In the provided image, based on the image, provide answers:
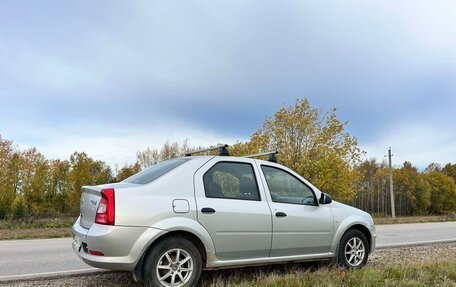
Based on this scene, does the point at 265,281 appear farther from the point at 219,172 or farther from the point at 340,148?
the point at 340,148

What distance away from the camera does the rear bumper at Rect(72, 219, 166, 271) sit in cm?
427

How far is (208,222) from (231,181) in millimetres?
806

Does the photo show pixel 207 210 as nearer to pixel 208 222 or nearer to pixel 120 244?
pixel 208 222

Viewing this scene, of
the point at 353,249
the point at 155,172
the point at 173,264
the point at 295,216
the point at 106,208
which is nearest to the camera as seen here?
the point at 106,208

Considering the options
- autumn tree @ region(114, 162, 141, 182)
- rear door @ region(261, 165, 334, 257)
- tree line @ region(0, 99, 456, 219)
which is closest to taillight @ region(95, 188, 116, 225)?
rear door @ region(261, 165, 334, 257)

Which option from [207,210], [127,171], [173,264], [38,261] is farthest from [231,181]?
[127,171]

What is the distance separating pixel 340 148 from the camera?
27.3 metres

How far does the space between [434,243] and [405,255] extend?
11.5 ft

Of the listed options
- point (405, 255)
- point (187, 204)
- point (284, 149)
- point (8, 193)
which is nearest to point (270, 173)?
point (187, 204)

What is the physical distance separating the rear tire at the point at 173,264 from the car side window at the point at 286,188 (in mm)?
1464

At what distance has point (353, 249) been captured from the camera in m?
6.08

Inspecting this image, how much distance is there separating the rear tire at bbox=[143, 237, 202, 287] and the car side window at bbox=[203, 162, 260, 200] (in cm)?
73

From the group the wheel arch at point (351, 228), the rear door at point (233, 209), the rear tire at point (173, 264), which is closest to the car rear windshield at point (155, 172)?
the rear door at point (233, 209)

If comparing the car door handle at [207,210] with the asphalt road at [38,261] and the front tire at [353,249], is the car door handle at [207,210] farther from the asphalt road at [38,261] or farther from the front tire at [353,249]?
the asphalt road at [38,261]
